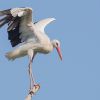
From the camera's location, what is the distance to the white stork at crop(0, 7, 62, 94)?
78.6ft

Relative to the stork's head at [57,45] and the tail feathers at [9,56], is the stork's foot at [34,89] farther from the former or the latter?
the stork's head at [57,45]

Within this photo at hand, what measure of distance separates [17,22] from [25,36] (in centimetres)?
60

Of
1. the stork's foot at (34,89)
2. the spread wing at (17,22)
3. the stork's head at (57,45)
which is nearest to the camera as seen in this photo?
the stork's foot at (34,89)

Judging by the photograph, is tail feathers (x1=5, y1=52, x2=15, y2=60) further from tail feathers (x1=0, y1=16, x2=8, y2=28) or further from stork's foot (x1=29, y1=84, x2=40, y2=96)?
stork's foot (x1=29, y1=84, x2=40, y2=96)

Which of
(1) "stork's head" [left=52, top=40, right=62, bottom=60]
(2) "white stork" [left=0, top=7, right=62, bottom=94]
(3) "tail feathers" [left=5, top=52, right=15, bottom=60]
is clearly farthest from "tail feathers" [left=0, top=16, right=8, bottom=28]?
(1) "stork's head" [left=52, top=40, right=62, bottom=60]

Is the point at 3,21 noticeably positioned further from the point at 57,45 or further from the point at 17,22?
the point at 57,45

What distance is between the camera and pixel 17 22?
80.8 feet

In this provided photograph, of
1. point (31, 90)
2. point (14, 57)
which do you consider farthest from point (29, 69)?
point (31, 90)

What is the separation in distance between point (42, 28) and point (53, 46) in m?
0.88

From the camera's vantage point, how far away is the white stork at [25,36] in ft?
78.6

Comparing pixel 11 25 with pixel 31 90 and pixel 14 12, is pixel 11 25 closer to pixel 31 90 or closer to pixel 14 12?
pixel 14 12

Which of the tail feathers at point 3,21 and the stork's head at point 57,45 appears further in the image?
the stork's head at point 57,45

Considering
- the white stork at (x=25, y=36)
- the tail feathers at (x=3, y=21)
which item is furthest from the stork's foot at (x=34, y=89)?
the tail feathers at (x=3, y=21)

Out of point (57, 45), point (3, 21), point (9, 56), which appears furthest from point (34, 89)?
point (57, 45)
